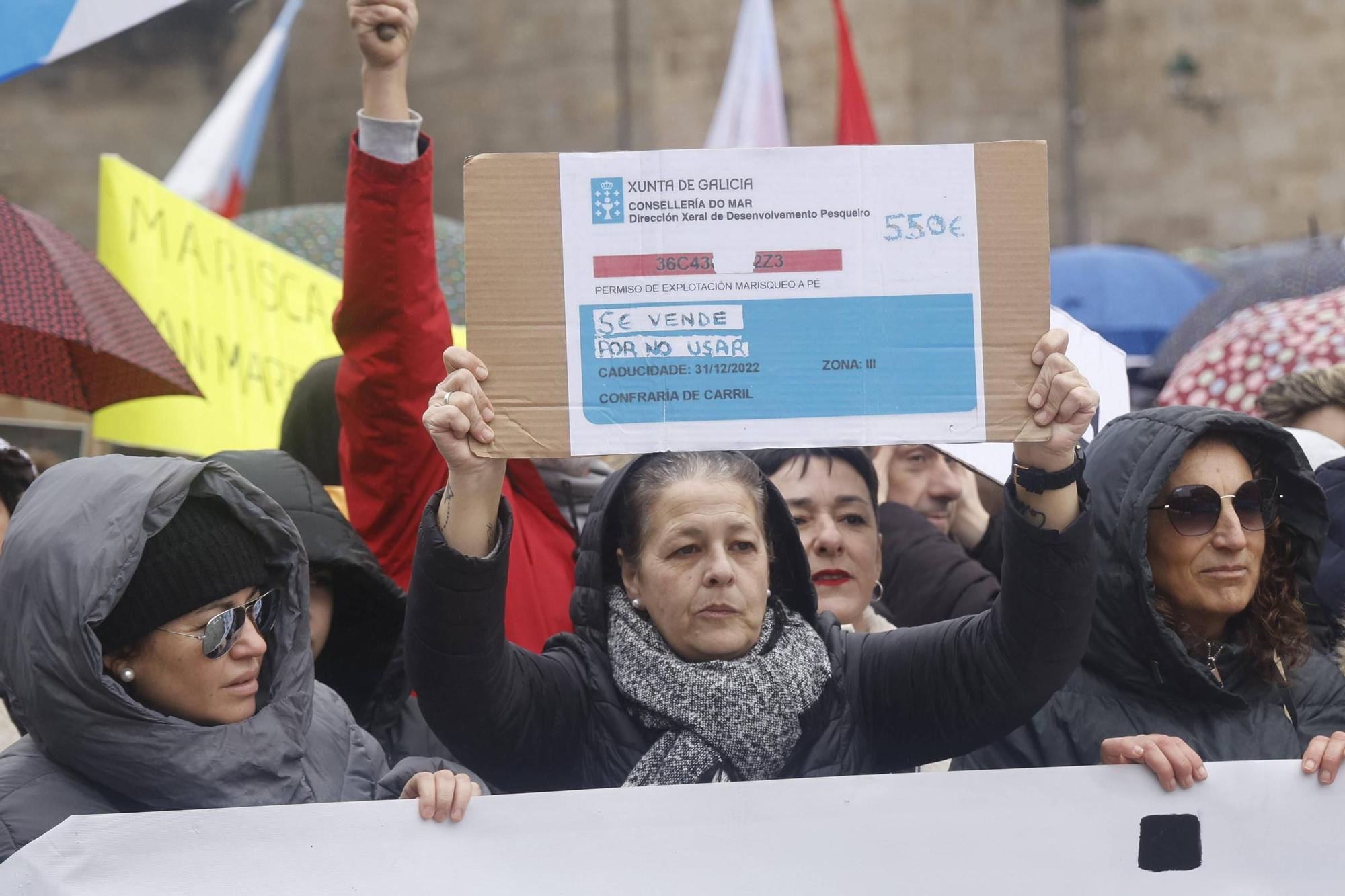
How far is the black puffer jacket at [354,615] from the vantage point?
9.68ft

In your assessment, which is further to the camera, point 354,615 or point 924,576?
point 924,576

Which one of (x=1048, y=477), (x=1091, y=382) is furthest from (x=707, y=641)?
(x=1091, y=382)

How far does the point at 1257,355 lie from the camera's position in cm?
440

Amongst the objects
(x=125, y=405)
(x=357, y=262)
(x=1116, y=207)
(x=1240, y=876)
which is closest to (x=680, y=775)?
(x=1240, y=876)

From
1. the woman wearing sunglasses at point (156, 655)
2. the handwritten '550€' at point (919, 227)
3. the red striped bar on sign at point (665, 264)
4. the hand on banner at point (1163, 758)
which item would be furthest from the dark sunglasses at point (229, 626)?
the hand on banner at point (1163, 758)

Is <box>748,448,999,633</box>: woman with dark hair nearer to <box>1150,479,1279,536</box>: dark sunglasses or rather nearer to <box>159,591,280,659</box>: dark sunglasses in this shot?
<box>1150,479,1279,536</box>: dark sunglasses

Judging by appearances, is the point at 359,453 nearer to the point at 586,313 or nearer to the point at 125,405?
the point at 586,313

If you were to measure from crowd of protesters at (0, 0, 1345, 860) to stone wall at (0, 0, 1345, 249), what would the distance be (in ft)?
45.6

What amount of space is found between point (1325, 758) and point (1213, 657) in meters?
0.35

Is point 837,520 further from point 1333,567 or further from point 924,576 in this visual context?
point 1333,567

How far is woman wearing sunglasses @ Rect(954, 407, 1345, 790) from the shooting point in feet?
8.92

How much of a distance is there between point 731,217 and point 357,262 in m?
0.84

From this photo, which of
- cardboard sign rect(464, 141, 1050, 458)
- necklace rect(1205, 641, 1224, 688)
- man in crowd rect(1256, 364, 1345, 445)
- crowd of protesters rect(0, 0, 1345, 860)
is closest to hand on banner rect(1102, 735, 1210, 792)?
crowd of protesters rect(0, 0, 1345, 860)

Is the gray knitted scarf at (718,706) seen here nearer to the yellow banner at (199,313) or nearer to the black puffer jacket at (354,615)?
the black puffer jacket at (354,615)
